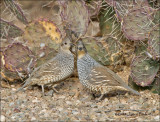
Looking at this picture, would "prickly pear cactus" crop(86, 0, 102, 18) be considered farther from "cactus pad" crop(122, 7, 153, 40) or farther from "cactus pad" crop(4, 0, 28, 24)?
"cactus pad" crop(4, 0, 28, 24)

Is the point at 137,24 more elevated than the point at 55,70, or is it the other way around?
the point at 137,24

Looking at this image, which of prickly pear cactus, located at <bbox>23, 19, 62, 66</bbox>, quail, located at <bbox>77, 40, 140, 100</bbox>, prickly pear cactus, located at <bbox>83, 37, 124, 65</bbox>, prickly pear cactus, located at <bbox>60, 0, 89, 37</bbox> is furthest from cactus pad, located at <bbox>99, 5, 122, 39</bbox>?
prickly pear cactus, located at <bbox>23, 19, 62, 66</bbox>

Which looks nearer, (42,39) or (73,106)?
(73,106)

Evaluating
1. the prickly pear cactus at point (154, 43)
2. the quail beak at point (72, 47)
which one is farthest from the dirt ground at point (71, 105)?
the prickly pear cactus at point (154, 43)

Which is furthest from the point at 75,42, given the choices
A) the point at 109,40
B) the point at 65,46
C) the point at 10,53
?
the point at 10,53

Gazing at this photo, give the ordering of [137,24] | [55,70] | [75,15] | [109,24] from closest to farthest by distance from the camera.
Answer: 1. [137,24]
2. [55,70]
3. [75,15]
4. [109,24]

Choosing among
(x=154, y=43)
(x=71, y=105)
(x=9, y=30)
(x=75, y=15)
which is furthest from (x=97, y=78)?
(x=9, y=30)

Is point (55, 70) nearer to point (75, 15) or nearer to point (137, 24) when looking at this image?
point (75, 15)
